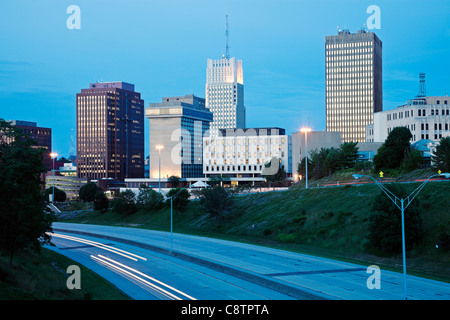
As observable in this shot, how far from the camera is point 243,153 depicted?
189375 millimetres

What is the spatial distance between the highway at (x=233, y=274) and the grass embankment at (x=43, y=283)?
4.91 ft

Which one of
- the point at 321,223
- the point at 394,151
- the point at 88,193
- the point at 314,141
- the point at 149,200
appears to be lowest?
the point at 88,193

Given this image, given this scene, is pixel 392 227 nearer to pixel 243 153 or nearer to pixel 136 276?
pixel 136 276

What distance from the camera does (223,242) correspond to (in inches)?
2493

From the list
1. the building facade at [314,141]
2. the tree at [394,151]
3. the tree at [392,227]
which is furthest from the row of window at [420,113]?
the tree at [392,227]

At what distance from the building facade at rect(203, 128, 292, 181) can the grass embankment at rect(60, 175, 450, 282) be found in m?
93.3

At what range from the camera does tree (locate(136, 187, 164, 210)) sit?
102 meters

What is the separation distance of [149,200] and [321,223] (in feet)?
164

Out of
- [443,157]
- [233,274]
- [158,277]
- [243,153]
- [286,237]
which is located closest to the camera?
[158,277]

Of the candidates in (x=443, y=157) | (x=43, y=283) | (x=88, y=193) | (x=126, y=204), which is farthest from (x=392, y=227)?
(x=88, y=193)

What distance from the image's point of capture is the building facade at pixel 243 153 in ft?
611

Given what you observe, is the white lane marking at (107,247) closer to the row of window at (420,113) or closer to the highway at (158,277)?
the highway at (158,277)

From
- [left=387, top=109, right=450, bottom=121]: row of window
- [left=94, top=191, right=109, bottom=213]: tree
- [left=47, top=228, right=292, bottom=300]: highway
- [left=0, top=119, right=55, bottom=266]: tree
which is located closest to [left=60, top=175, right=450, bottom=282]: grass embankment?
[left=47, top=228, right=292, bottom=300]: highway

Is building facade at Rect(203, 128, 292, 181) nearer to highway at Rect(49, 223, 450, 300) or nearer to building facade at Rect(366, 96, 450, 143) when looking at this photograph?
building facade at Rect(366, 96, 450, 143)
